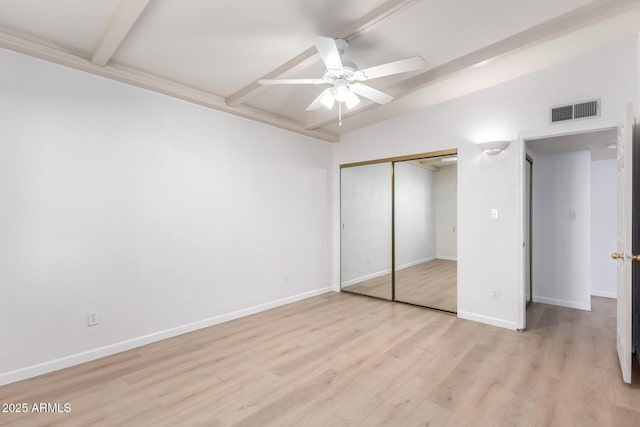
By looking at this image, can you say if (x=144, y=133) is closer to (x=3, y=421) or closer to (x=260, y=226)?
(x=260, y=226)

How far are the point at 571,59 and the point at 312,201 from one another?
343cm

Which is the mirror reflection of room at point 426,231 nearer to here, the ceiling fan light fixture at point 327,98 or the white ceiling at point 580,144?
the white ceiling at point 580,144

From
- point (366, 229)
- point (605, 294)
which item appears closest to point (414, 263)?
point (366, 229)

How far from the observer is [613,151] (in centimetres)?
426

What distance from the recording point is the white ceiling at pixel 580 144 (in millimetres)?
3473

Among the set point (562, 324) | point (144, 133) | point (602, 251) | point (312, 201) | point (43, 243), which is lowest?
point (562, 324)

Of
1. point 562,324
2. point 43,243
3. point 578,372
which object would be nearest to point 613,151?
point 562,324

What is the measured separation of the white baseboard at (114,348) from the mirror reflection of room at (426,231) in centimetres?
208

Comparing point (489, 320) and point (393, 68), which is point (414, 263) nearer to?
point (489, 320)

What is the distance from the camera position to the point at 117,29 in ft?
7.17

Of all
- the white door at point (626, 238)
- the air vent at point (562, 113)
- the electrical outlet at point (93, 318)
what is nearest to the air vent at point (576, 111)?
the air vent at point (562, 113)

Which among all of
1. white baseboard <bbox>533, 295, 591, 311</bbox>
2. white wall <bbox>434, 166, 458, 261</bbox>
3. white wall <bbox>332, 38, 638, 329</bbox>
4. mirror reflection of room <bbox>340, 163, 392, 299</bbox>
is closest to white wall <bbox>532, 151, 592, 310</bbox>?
white baseboard <bbox>533, 295, 591, 311</bbox>

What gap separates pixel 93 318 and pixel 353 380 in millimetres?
2320

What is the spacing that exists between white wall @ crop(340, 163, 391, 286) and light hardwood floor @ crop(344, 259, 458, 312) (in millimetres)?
157
